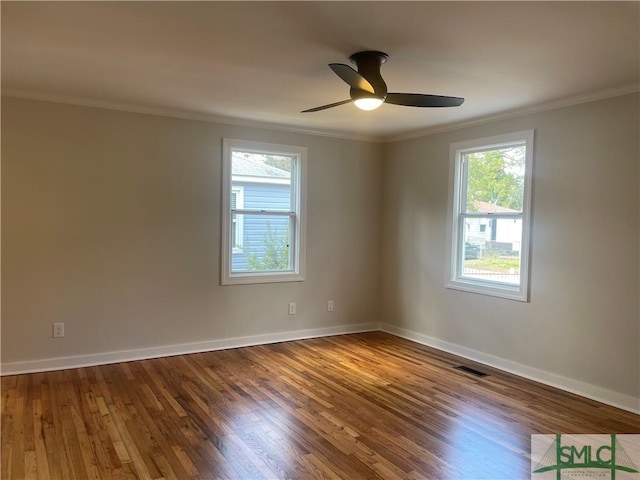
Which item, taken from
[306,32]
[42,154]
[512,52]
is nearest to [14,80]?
[42,154]

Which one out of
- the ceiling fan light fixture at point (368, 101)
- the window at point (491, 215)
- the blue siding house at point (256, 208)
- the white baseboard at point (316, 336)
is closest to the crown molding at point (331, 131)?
the window at point (491, 215)

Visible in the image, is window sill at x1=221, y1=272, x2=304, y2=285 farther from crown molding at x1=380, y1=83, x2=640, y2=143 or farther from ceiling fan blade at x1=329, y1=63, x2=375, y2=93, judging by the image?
ceiling fan blade at x1=329, y1=63, x2=375, y2=93

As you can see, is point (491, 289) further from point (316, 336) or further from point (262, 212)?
point (262, 212)

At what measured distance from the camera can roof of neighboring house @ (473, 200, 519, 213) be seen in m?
4.35

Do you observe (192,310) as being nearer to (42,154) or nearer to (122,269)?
(122,269)

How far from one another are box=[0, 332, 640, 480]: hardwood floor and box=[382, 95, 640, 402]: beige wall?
1.01 ft

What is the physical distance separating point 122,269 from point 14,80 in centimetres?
173

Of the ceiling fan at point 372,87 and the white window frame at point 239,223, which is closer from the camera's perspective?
the ceiling fan at point 372,87

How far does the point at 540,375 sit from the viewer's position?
4035 mm

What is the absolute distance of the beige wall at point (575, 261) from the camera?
11.4ft

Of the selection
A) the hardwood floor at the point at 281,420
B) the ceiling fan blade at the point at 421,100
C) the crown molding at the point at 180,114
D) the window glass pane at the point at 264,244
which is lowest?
the hardwood floor at the point at 281,420

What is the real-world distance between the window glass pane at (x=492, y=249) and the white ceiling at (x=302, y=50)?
106cm

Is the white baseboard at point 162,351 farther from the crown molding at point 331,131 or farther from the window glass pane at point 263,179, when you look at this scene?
the crown molding at point 331,131

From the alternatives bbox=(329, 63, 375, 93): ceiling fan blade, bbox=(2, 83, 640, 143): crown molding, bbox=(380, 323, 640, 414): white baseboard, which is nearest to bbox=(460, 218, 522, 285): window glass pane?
bbox=(380, 323, 640, 414): white baseboard
